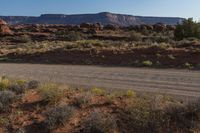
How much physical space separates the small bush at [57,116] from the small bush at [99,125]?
0.70m

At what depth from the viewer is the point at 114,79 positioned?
57.6 ft

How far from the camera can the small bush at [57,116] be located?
33.1 ft

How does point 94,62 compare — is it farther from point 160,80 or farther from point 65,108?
point 65,108

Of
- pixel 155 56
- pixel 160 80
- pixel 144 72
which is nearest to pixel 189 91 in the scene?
pixel 160 80

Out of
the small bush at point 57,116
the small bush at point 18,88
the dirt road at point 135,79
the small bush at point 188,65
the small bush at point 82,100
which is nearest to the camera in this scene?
the small bush at point 57,116

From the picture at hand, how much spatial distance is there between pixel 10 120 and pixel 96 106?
2.43 meters

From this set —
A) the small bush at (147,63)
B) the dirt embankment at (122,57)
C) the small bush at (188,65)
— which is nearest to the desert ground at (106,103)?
the small bush at (188,65)

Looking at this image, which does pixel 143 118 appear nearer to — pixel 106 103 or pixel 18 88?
pixel 106 103

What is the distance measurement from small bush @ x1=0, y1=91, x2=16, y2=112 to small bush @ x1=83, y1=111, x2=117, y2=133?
116 inches

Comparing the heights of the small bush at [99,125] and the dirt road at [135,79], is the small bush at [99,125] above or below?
above

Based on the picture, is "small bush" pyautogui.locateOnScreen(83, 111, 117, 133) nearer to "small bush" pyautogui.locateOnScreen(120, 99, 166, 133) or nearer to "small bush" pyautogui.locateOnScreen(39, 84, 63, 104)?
"small bush" pyautogui.locateOnScreen(120, 99, 166, 133)

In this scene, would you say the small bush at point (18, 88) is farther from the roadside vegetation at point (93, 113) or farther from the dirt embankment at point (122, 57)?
the dirt embankment at point (122, 57)

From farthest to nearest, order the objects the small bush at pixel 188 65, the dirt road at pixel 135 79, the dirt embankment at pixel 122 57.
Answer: the dirt embankment at pixel 122 57 → the small bush at pixel 188 65 → the dirt road at pixel 135 79

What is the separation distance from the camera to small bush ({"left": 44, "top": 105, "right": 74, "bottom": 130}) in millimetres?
10086
